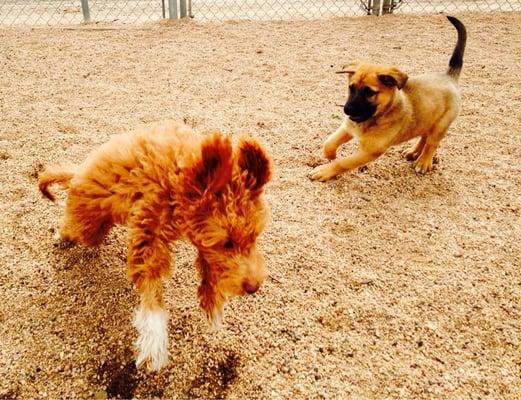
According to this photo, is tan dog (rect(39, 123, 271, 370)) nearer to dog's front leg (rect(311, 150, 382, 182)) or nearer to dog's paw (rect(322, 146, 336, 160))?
dog's front leg (rect(311, 150, 382, 182))

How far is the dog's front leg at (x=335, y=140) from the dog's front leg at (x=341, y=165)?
177mm

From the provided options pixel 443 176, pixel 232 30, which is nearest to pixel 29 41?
pixel 232 30

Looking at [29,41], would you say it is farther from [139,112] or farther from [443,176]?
[443,176]

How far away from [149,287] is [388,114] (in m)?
2.61

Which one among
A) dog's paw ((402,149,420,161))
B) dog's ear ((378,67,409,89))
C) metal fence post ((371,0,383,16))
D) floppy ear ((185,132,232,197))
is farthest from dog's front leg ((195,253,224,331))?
metal fence post ((371,0,383,16))

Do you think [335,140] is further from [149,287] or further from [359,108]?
[149,287]

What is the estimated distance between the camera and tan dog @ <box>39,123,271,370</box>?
1.75m

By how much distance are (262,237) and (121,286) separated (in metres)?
1.02

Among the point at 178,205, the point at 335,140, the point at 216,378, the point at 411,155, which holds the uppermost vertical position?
the point at 178,205

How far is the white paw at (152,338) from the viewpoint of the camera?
6.20ft

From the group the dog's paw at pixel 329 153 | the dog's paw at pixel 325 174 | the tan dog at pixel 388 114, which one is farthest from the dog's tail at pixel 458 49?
the dog's paw at pixel 325 174

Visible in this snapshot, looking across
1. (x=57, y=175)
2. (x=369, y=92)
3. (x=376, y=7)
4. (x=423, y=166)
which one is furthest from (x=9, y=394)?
(x=376, y=7)

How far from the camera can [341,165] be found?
363 centimetres

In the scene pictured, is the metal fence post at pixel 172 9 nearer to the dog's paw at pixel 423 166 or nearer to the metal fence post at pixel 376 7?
the metal fence post at pixel 376 7
